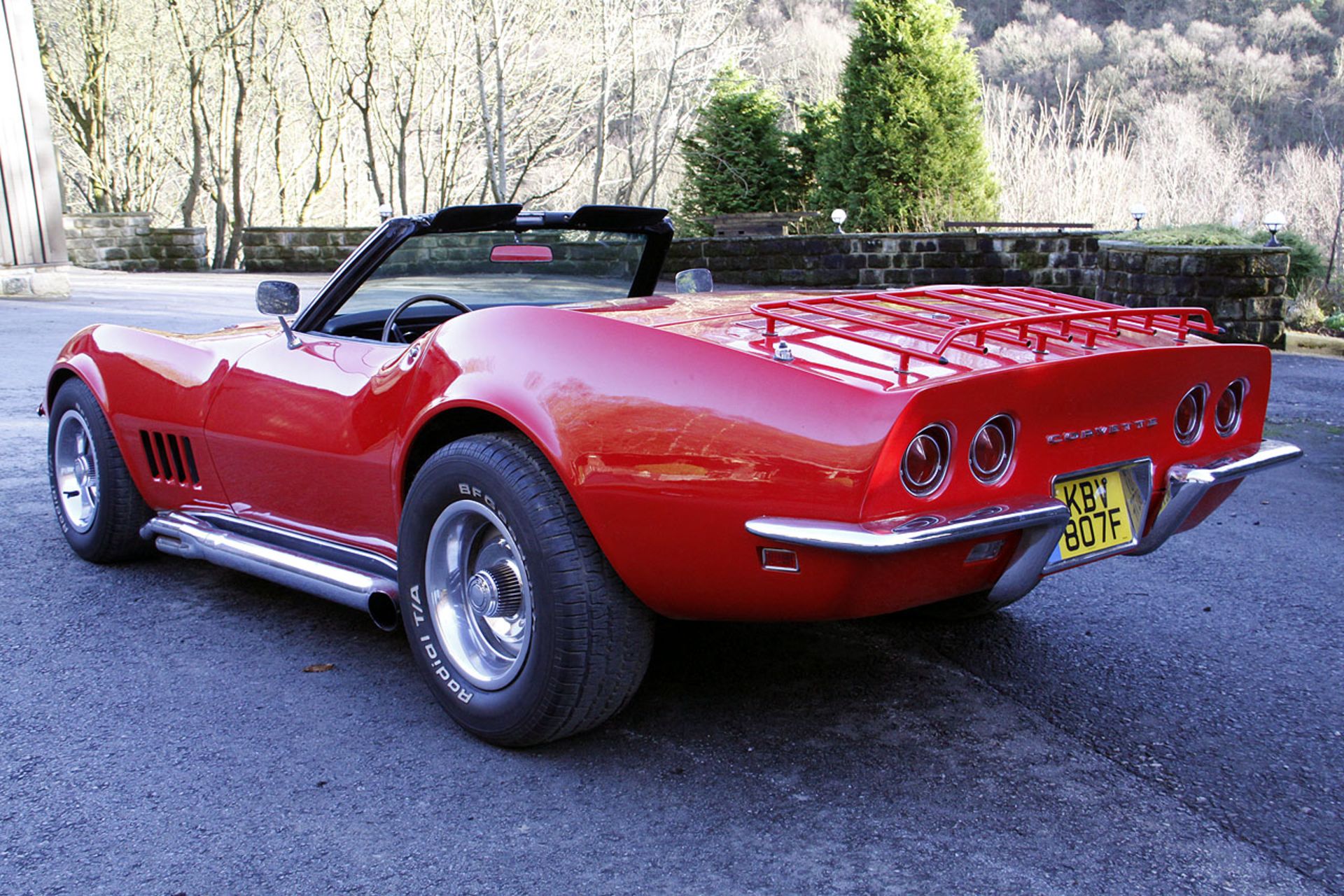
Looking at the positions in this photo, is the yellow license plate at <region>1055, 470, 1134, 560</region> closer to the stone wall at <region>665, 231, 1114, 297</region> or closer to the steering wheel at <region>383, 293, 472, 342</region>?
the steering wheel at <region>383, 293, 472, 342</region>

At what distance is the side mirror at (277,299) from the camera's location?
11.1 feet

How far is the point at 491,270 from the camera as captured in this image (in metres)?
3.50

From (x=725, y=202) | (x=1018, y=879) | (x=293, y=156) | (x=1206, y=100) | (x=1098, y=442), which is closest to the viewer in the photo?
(x=1018, y=879)

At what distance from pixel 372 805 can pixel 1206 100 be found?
44.1 m

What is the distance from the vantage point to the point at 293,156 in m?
30.3

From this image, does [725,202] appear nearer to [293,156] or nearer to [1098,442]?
[293,156]

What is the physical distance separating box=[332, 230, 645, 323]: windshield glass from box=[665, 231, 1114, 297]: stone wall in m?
8.69

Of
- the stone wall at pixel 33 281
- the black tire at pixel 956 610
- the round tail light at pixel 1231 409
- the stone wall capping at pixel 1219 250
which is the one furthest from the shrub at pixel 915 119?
the round tail light at pixel 1231 409

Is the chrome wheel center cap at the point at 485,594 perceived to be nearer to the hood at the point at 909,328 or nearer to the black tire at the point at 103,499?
the hood at the point at 909,328

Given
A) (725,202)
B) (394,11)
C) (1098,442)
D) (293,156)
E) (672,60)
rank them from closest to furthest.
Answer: (1098,442) < (725,202) < (394,11) < (672,60) < (293,156)

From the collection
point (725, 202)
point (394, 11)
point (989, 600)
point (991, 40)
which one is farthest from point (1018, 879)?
point (991, 40)

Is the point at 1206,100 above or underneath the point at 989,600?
above

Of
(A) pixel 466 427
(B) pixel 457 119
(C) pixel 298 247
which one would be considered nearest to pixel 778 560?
(A) pixel 466 427

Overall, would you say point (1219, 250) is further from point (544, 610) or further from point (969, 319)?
point (544, 610)
